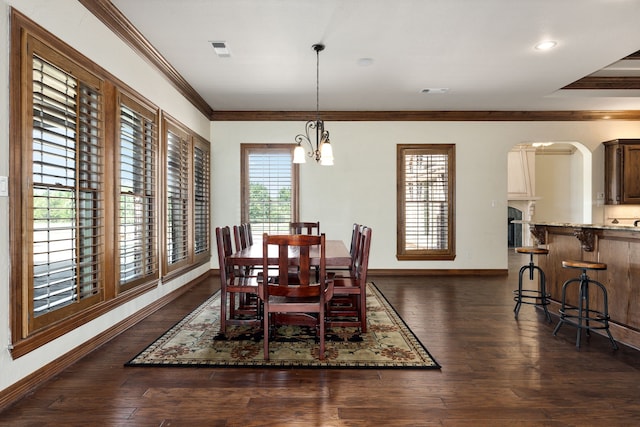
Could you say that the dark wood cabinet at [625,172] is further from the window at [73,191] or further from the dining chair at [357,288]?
the window at [73,191]

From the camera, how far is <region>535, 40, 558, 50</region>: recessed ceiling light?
3787 millimetres

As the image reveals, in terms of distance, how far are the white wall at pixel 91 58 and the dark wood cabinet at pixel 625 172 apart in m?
6.89

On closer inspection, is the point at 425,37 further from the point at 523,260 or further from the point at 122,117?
the point at 523,260

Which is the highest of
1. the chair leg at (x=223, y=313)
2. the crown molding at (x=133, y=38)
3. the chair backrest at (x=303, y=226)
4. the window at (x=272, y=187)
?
the crown molding at (x=133, y=38)

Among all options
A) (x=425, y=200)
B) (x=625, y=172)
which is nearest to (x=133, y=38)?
(x=425, y=200)

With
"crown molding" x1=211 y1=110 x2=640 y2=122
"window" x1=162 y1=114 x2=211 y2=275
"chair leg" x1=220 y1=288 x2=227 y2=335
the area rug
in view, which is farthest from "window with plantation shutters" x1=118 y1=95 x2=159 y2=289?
"crown molding" x1=211 y1=110 x2=640 y2=122

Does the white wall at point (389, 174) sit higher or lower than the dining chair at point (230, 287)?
higher

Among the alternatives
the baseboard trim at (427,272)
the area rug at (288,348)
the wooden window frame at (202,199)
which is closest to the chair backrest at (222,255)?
the area rug at (288,348)

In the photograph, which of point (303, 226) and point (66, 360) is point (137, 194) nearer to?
point (66, 360)

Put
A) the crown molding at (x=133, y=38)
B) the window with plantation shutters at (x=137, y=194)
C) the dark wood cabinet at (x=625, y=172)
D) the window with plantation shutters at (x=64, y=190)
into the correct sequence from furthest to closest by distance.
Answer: the dark wood cabinet at (x=625, y=172) < the window with plantation shutters at (x=137, y=194) < the crown molding at (x=133, y=38) < the window with plantation shutters at (x=64, y=190)

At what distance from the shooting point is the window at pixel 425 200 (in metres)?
6.49

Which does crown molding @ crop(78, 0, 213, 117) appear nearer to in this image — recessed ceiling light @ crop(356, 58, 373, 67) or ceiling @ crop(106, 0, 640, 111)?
ceiling @ crop(106, 0, 640, 111)

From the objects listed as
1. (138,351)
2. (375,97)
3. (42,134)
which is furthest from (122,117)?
(375,97)

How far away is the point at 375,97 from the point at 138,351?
176 inches
